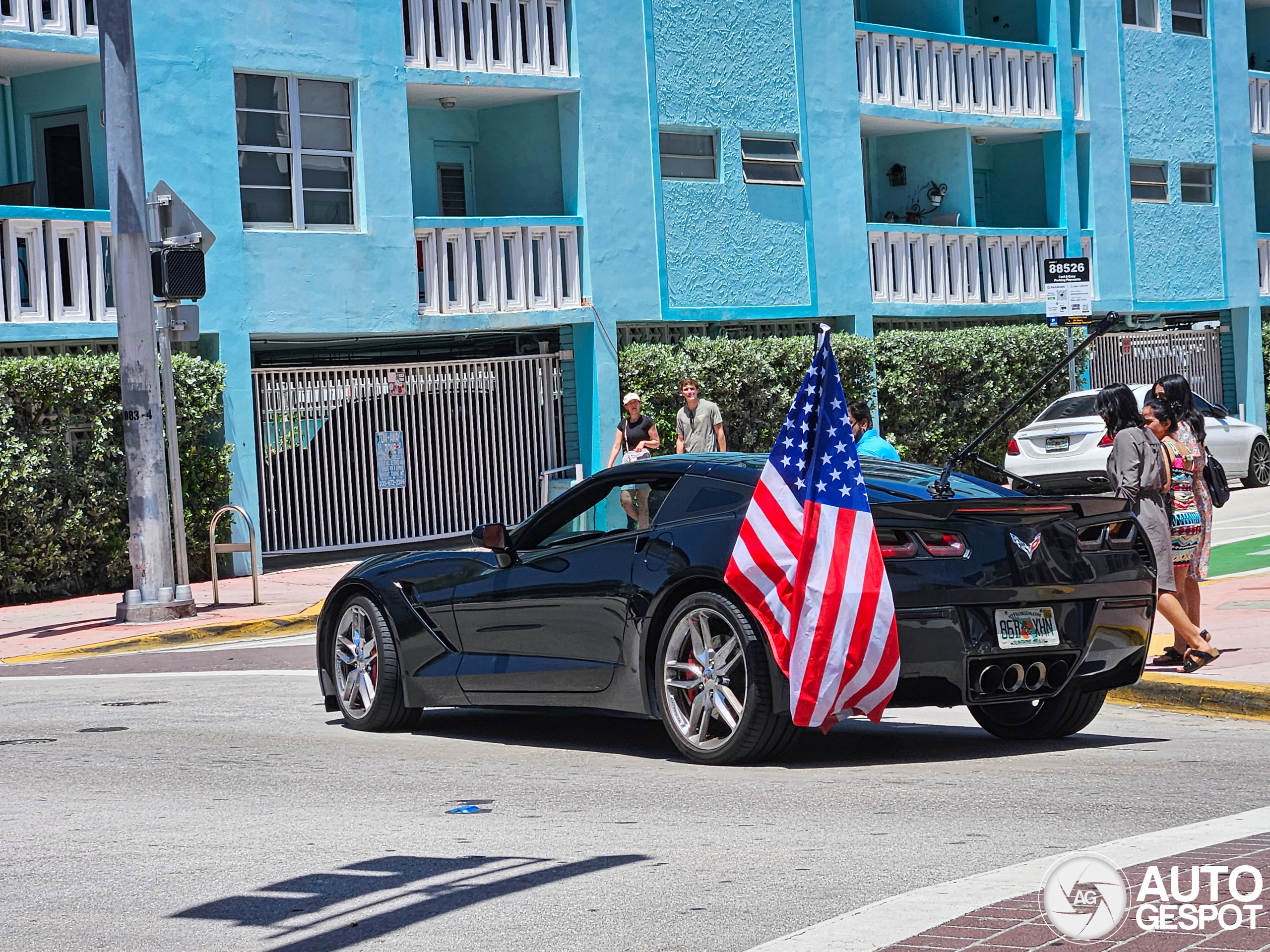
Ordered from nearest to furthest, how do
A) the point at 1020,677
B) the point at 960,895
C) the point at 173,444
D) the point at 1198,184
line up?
the point at 960,895, the point at 1020,677, the point at 173,444, the point at 1198,184

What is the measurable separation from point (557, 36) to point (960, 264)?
8.46 metres

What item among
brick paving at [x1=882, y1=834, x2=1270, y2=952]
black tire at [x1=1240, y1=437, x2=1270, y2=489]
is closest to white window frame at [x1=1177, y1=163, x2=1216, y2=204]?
black tire at [x1=1240, y1=437, x2=1270, y2=489]

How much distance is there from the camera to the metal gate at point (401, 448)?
20.8 m

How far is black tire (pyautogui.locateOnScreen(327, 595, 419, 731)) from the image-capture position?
9492 mm

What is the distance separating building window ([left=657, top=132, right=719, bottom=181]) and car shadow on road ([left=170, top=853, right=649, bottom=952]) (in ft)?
62.2

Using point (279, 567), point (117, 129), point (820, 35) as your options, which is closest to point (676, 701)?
point (117, 129)

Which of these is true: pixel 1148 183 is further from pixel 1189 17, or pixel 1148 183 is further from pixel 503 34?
pixel 503 34

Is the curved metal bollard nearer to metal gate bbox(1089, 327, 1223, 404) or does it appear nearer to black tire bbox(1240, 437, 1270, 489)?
black tire bbox(1240, 437, 1270, 489)

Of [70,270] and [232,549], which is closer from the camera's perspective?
[232,549]

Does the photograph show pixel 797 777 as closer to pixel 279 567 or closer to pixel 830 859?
pixel 830 859

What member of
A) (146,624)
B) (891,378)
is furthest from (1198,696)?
(891,378)

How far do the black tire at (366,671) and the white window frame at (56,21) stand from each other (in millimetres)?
11480

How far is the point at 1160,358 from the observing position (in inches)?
1267

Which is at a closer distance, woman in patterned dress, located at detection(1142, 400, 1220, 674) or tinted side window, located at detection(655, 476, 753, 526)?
tinted side window, located at detection(655, 476, 753, 526)
